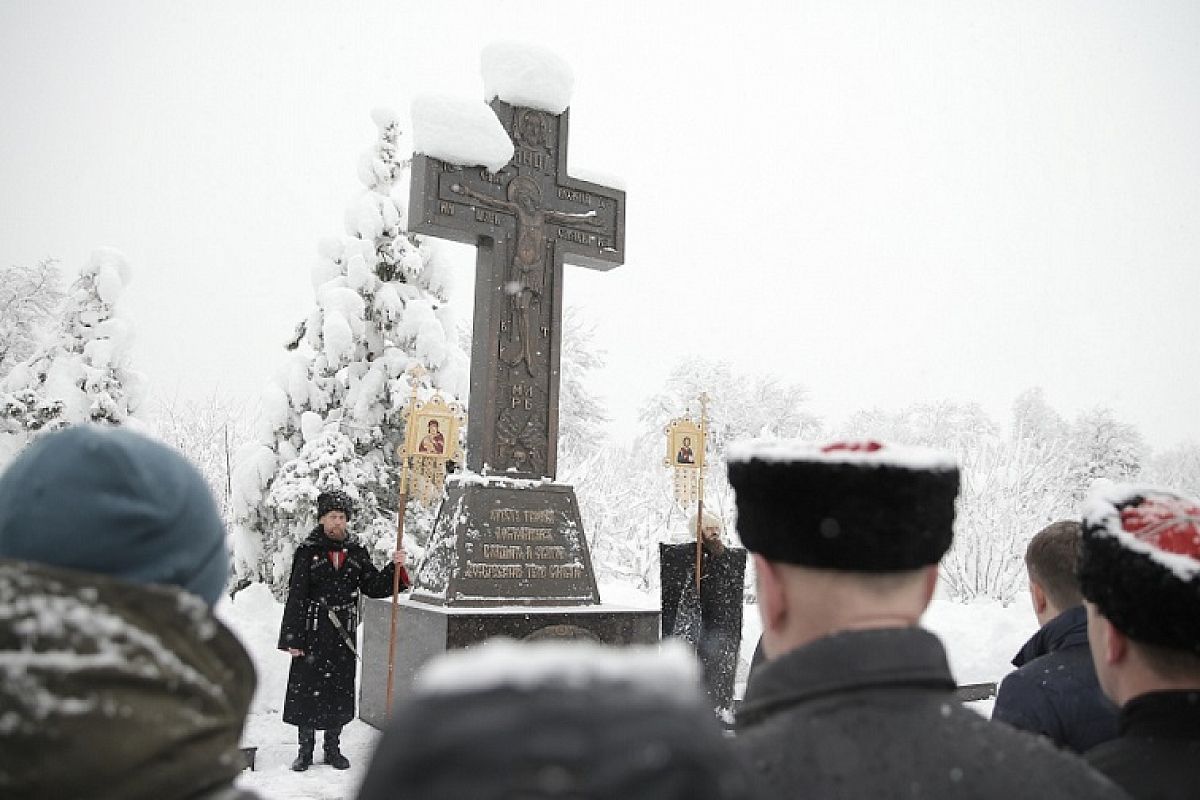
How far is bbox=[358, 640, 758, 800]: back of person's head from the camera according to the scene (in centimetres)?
51

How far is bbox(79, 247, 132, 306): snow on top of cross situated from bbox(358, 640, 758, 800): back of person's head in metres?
14.2

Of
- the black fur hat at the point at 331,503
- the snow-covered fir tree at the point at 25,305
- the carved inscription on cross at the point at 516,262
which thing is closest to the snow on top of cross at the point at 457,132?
the carved inscription on cross at the point at 516,262

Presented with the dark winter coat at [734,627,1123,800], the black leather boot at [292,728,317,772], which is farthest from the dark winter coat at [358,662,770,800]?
the black leather boot at [292,728,317,772]

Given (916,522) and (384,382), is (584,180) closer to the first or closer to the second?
(384,382)

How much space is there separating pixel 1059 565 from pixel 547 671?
8.50 feet

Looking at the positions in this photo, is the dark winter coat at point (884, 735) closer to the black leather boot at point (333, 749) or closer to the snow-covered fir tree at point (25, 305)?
the black leather boot at point (333, 749)

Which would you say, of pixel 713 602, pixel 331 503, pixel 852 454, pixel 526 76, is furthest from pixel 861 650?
pixel 526 76

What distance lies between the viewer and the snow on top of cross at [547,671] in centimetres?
53

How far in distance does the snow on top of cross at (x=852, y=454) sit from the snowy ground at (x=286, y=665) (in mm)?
2672

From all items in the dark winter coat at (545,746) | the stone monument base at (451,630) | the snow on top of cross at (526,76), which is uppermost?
the snow on top of cross at (526,76)

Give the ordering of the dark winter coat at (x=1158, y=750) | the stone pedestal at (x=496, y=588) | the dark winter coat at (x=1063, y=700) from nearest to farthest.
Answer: the dark winter coat at (x=1158, y=750)
the dark winter coat at (x=1063, y=700)
the stone pedestal at (x=496, y=588)

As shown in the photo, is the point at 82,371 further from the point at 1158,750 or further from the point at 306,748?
the point at 1158,750

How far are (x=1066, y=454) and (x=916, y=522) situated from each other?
28.7 m

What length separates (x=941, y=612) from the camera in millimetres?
12750
